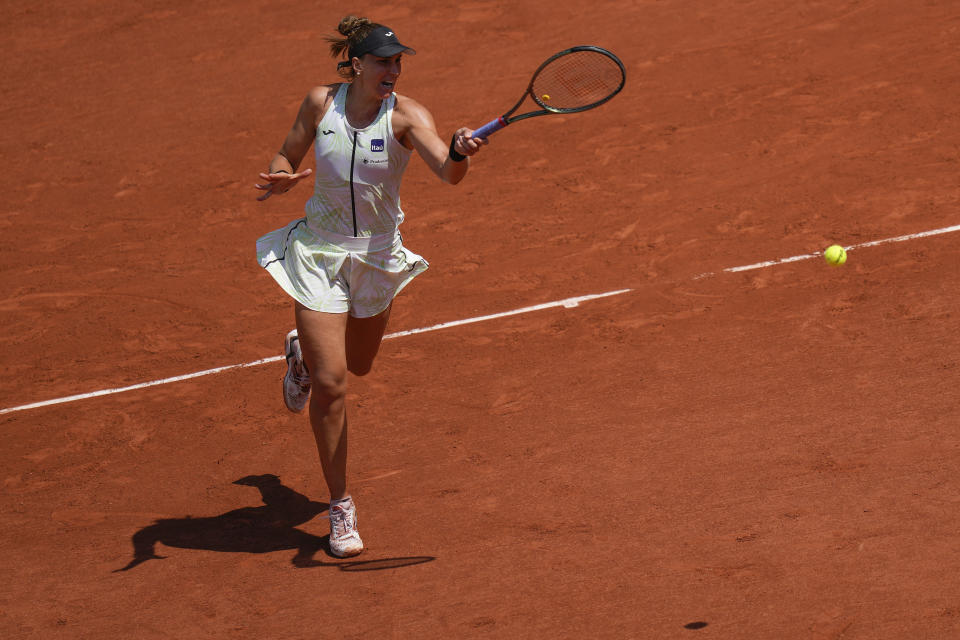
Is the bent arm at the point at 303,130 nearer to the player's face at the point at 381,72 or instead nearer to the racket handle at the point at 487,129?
the player's face at the point at 381,72

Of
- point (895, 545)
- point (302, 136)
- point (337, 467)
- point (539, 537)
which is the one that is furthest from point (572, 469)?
point (302, 136)

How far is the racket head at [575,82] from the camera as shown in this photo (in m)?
5.66

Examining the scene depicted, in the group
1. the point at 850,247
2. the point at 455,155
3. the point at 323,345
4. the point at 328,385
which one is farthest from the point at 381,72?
the point at 850,247

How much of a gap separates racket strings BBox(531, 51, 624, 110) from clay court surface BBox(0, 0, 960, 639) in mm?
2004

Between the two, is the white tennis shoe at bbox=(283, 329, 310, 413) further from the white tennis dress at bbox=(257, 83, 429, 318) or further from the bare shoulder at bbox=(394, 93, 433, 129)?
the bare shoulder at bbox=(394, 93, 433, 129)

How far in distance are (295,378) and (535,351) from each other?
1905 mm

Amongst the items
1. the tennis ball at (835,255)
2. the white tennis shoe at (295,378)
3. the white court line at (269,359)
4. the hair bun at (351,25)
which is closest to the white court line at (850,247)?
the tennis ball at (835,255)

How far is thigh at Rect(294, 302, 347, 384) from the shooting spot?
17.8 feet

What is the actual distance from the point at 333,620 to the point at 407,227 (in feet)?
16.6

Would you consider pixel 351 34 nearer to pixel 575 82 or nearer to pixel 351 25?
pixel 351 25

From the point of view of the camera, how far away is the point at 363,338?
586 cm

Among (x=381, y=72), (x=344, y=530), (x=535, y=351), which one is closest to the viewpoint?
(x=381, y=72)

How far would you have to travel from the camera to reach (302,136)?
558cm

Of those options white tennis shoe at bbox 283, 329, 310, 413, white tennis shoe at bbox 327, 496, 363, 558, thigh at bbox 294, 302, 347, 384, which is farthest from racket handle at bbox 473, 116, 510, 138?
white tennis shoe at bbox 327, 496, 363, 558
